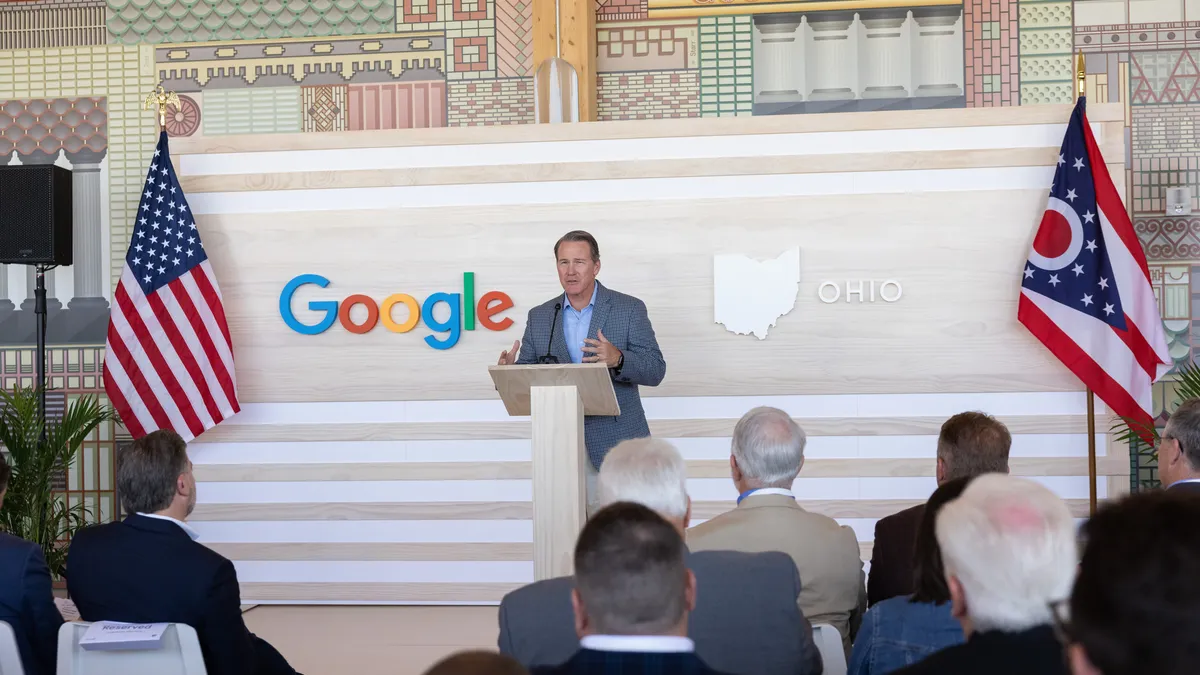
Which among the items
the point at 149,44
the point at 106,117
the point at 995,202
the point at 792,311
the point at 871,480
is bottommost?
the point at 871,480

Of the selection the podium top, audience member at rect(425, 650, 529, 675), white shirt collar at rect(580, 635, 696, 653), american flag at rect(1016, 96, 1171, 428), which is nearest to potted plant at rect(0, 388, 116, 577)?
the podium top

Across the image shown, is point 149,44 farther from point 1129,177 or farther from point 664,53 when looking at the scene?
point 1129,177

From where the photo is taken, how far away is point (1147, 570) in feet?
3.57

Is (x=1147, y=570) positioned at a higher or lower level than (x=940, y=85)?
lower

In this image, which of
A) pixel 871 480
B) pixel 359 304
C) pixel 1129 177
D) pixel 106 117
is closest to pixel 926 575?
pixel 871 480

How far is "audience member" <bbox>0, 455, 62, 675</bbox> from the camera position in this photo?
2.71 metres

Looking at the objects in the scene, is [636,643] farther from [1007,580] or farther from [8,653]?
[8,653]

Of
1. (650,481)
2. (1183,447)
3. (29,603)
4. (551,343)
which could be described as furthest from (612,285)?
(29,603)

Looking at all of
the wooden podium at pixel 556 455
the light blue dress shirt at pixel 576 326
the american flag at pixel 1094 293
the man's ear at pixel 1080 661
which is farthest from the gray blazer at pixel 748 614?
the american flag at pixel 1094 293

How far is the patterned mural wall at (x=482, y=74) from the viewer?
6.57 m

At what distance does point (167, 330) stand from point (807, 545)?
13.3 ft

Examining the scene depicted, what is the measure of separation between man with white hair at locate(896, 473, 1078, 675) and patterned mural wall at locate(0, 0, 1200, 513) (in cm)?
537

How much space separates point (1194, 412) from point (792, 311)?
8.09 feet

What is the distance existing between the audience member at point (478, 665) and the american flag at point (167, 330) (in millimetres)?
4777
